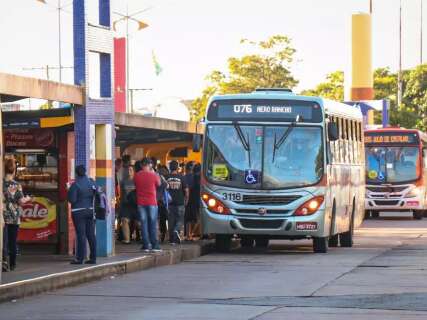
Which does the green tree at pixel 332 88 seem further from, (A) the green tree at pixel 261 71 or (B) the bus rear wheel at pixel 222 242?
(B) the bus rear wheel at pixel 222 242

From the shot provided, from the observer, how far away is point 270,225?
25.5 m

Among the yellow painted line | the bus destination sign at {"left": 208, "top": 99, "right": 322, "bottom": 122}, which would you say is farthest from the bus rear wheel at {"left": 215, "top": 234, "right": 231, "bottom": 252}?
the yellow painted line

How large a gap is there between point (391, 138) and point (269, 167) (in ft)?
66.5

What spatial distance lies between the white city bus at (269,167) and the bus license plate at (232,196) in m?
0.02

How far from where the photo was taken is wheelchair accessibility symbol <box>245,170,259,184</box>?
2558 centimetres

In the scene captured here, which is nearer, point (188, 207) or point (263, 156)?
point (263, 156)

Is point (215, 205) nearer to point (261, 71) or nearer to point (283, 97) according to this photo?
point (283, 97)

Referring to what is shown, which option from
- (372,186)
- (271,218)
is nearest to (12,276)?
(271,218)

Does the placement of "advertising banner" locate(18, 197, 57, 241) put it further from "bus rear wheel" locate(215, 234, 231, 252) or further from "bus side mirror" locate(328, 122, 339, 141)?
"bus side mirror" locate(328, 122, 339, 141)

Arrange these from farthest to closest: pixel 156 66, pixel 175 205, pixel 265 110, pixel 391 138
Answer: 1. pixel 156 66
2. pixel 391 138
3. pixel 175 205
4. pixel 265 110

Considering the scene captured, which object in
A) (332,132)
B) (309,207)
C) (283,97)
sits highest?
(283,97)

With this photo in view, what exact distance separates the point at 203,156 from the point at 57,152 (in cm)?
370

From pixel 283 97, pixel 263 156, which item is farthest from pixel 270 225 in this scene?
pixel 283 97

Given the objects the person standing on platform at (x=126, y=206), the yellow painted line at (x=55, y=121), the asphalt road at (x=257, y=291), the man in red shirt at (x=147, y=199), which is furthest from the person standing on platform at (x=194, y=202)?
the yellow painted line at (x=55, y=121)
